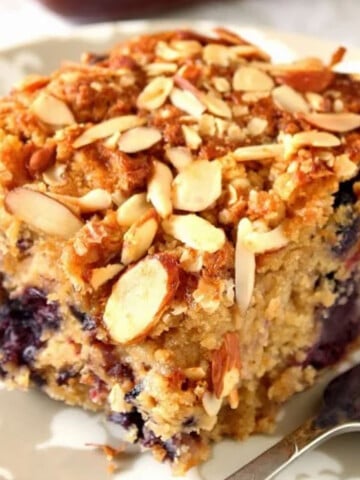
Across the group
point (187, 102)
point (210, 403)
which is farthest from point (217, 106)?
point (210, 403)

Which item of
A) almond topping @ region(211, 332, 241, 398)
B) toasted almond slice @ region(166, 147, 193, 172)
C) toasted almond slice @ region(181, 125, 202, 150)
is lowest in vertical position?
almond topping @ region(211, 332, 241, 398)

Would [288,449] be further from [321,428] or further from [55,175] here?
[55,175]

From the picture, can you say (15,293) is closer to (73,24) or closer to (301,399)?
(301,399)

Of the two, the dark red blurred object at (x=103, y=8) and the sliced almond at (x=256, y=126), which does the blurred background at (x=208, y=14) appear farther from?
the sliced almond at (x=256, y=126)

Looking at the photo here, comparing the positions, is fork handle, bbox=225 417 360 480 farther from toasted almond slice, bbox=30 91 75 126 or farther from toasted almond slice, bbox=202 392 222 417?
toasted almond slice, bbox=30 91 75 126

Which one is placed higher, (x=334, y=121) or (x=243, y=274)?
(x=334, y=121)

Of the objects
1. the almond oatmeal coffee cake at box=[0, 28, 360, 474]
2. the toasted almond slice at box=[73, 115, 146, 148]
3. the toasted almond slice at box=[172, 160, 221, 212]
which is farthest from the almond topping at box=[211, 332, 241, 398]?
the toasted almond slice at box=[73, 115, 146, 148]
